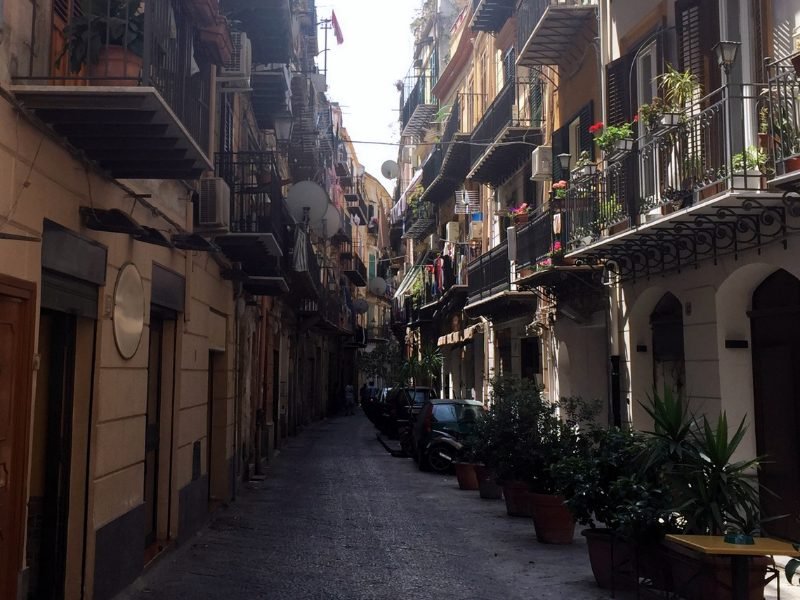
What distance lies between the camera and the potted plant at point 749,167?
9070 mm

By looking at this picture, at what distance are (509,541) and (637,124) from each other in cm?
649

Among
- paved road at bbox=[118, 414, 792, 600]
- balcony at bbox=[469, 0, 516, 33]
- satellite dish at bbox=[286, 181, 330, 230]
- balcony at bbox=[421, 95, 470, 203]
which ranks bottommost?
paved road at bbox=[118, 414, 792, 600]

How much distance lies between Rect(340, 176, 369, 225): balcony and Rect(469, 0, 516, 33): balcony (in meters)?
27.1

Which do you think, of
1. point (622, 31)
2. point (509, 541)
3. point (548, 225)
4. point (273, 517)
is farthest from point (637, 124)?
point (273, 517)

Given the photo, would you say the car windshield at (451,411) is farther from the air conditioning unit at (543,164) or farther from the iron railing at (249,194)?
the iron railing at (249,194)

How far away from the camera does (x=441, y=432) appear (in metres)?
19.4

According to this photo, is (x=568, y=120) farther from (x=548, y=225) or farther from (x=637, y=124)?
(x=637, y=124)

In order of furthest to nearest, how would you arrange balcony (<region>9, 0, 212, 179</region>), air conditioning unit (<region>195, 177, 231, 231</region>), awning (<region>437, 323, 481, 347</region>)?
1. awning (<region>437, 323, 481, 347</region>)
2. air conditioning unit (<region>195, 177, 231, 231</region>)
3. balcony (<region>9, 0, 212, 179</region>)

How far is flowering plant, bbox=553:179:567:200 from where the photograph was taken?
591 inches

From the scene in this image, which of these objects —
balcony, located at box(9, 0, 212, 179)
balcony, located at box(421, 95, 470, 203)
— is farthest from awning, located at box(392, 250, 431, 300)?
balcony, located at box(9, 0, 212, 179)

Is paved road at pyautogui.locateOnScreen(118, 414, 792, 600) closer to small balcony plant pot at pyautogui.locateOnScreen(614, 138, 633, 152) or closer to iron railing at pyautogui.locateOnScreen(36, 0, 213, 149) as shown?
iron railing at pyautogui.locateOnScreen(36, 0, 213, 149)

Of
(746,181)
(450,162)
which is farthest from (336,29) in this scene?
(746,181)

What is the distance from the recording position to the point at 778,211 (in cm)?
942

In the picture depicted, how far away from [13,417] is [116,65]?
2.43m
